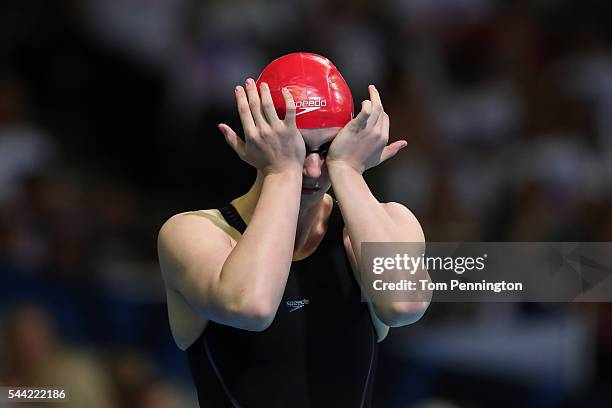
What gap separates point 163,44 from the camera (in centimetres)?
964

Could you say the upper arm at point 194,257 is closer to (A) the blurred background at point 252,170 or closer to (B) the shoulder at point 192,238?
(B) the shoulder at point 192,238

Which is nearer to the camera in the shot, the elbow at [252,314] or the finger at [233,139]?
the elbow at [252,314]

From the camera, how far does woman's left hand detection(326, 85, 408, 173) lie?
3354 millimetres

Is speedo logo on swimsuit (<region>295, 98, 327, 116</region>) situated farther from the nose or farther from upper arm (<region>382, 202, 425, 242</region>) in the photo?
upper arm (<region>382, 202, 425, 242</region>)

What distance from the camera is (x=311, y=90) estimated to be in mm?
3396

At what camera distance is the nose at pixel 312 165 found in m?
3.40

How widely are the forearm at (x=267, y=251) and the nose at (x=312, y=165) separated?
11 cm

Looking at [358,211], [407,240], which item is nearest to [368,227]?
[358,211]

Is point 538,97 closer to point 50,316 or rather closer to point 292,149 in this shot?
point 50,316

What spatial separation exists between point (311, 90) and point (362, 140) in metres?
0.25

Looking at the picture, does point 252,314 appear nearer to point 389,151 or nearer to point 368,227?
point 368,227

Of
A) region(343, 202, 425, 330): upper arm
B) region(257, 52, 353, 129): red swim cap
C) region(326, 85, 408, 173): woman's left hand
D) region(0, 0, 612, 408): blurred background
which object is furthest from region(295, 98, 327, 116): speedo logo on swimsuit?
region(0, 0, 612, 408): blurred background

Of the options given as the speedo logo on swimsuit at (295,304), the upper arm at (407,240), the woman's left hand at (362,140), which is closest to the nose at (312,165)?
the woman's left hand at (362,140)

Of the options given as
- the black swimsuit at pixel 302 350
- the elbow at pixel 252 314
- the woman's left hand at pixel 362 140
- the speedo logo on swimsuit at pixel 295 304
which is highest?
the woman's left hand at pixel 362 140
